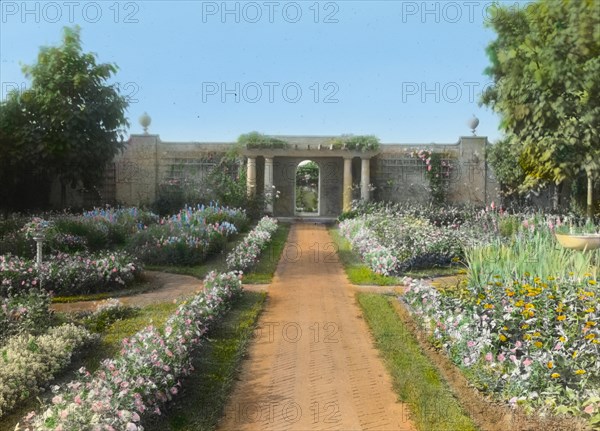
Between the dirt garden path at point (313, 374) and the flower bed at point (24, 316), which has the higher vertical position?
the flower bed at point (24, 316)

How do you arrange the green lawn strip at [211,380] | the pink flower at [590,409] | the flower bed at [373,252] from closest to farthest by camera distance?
1. the pink flower at [590,409]
2. the green lawn strip at [211,380]
3. the flower bed at [373,252]

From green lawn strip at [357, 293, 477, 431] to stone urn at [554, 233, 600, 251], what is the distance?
3.55 m

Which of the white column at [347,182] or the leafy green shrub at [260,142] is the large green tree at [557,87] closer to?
the white column at [347,182]

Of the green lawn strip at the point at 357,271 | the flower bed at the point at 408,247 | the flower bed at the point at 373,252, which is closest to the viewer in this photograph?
the green lawn strip at the point at 357,271

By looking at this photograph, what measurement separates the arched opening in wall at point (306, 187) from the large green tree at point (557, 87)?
791 inches

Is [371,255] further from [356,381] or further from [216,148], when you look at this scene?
[216,148]

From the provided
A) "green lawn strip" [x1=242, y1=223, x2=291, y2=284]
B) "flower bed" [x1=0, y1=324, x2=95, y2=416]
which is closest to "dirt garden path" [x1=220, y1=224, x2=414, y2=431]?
"green lawn strip" [x1=242, y1=223, x2=291, y2=284]

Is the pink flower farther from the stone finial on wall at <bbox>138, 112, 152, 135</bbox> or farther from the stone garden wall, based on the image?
the stone finial on wall at <bbox>138, 112, 152, 135</bbox>

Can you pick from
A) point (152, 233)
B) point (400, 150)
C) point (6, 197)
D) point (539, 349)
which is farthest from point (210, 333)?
point (400, 150)

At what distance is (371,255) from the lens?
9.48 metres

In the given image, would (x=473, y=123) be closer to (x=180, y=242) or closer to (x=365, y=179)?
(x=365, y=179)

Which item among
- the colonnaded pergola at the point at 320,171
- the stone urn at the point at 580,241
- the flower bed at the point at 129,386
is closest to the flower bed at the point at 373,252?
the stone urn at the point at 580,241

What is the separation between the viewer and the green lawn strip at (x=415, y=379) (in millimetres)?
3654

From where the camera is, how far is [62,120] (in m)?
15.0
